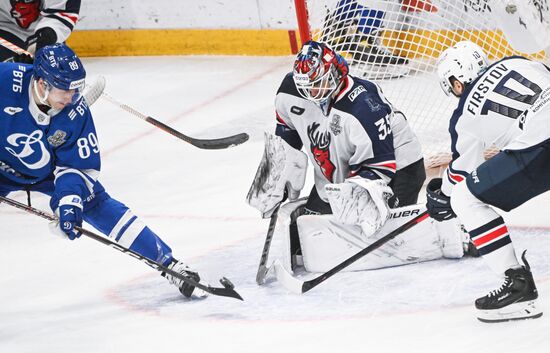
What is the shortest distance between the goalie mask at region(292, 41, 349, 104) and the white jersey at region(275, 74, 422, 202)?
→ 0.27 ft

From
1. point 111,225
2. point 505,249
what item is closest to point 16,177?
point 111,225

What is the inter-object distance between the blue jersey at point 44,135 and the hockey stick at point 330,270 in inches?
26.9

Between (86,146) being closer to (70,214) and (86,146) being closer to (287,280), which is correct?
(70,214)

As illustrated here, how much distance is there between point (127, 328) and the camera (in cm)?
339

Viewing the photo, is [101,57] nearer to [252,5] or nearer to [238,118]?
[252,5]

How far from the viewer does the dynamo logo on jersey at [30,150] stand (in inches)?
137

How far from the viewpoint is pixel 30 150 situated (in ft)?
11.5

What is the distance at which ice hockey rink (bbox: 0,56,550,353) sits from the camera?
10.0 ft

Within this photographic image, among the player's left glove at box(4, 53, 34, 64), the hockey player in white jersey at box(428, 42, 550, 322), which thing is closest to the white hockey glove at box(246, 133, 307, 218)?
the hockey player in white jersey at box(428, 42, 550, 322)

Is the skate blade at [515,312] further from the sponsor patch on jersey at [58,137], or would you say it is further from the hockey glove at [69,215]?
the sponsor patch on jersey at [58,137]

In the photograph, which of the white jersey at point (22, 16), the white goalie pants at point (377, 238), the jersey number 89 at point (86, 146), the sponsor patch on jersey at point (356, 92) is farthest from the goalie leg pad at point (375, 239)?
the white jersey at point (22, 16)

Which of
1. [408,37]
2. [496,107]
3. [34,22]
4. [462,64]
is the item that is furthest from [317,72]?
[34,22]

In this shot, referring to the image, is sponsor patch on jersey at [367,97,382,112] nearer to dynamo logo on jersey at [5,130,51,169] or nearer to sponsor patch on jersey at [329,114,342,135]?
sponsor patch on jersey at [329,114,342,135]

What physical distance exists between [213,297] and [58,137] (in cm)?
71
